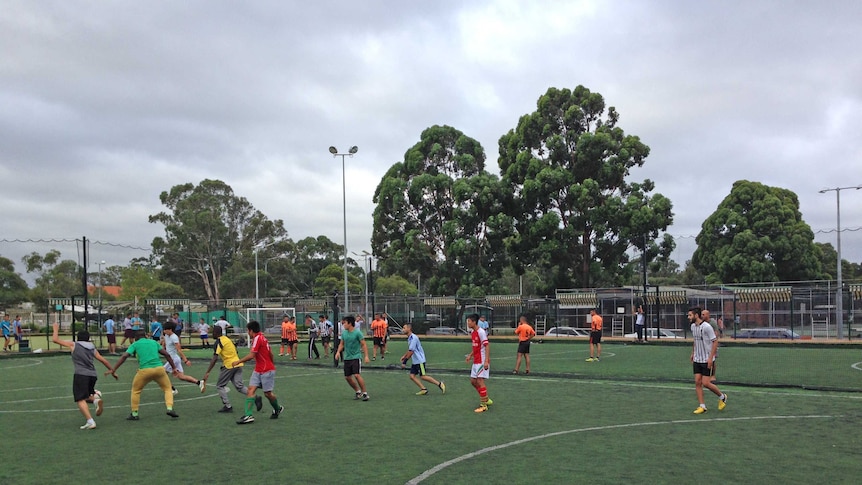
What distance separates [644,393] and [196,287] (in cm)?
7693

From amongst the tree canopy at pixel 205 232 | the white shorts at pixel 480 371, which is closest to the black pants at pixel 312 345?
the white shorts at pixel 480 371

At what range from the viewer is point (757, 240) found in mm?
53219

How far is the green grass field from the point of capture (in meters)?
8.59

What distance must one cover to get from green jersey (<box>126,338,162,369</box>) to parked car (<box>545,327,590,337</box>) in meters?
32.0

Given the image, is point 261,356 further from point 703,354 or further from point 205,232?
point 205,232

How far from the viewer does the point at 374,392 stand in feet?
56.9

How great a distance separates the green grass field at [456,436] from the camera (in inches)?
338

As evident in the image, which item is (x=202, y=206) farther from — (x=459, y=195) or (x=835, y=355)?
(x=835, y=355)

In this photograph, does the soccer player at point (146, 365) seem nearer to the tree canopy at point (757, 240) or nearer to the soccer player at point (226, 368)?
the soccer player at point (226, 368)

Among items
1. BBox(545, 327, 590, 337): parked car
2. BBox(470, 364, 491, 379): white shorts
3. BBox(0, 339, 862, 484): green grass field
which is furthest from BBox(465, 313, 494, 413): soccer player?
BBox(545, 327, 590, 337): parked car

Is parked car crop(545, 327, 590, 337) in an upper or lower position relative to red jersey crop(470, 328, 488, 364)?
lower

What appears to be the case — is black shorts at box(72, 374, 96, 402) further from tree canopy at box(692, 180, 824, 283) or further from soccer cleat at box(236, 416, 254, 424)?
tree canopy at box(692, 180, 824, 283)

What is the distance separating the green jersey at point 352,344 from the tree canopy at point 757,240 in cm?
4453

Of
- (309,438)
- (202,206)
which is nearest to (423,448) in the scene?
(309,438)
